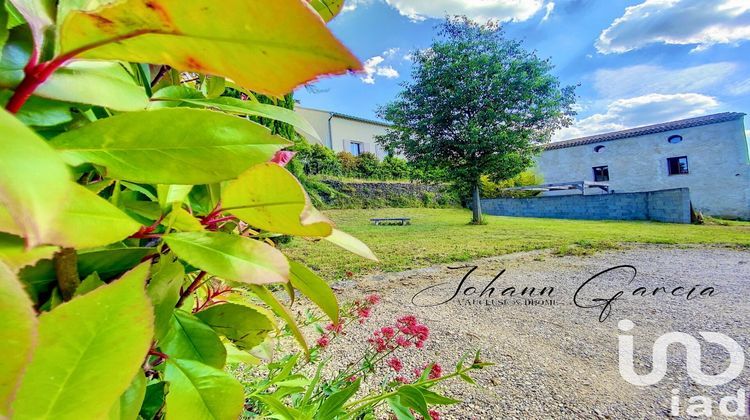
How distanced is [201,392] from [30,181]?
17cm

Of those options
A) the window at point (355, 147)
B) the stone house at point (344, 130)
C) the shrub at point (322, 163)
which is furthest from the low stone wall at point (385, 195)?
the window at point (355, 147)

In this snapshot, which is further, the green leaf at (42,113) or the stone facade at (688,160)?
the stone facade at (688,160)

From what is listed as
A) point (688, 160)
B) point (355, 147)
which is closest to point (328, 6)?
point (355, 147)

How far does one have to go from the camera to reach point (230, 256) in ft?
0.60

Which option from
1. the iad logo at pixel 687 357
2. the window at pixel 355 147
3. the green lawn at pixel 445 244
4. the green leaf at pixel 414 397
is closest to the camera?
the green leaf at pixel 414 397

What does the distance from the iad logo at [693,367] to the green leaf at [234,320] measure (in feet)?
5.22

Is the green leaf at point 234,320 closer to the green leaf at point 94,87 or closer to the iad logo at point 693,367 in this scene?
the green leaf at point 94,87

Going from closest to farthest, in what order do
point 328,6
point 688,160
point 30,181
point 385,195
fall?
point 30,181 < point 328,6 < point 385,195 < point 688,160

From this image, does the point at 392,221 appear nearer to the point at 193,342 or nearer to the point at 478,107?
the point at 478,107

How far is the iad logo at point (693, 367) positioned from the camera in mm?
1305

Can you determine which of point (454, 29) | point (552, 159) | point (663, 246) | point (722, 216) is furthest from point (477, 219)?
point (722, 216)

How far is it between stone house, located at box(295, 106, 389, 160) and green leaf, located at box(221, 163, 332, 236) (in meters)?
12.8

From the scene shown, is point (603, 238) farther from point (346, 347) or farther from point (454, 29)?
point (454, 29)

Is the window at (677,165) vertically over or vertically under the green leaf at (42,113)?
over
